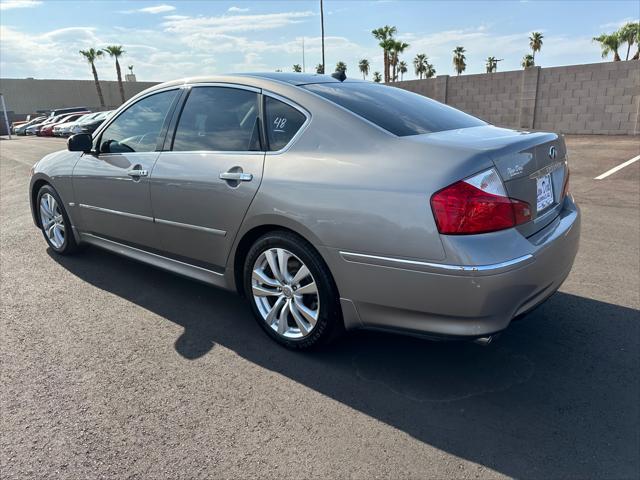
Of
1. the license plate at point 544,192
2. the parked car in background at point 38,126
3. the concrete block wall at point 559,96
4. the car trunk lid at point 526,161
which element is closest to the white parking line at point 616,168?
the concrete block wall at point 559,96

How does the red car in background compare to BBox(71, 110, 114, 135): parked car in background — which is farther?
the red car in background

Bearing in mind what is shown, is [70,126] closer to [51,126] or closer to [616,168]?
[51,126]

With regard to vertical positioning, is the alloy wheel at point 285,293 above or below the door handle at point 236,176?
below

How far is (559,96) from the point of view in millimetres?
20266

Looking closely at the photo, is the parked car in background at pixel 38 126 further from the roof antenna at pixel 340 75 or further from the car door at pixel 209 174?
the roof antenna at pixel 340 75

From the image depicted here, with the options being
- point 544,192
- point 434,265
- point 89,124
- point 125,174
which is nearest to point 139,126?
point 125,174

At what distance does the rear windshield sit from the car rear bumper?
2.55 ft

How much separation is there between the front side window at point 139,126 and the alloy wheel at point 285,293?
4.63ft

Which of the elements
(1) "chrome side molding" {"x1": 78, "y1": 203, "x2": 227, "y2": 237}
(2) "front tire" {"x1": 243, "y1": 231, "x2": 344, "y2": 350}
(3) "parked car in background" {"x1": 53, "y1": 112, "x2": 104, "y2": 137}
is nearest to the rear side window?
(2) "front tire" {"x1": 243, "y1": 231, "x2": 344, "y2": 350}

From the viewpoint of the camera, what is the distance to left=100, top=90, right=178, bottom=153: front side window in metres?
3.71

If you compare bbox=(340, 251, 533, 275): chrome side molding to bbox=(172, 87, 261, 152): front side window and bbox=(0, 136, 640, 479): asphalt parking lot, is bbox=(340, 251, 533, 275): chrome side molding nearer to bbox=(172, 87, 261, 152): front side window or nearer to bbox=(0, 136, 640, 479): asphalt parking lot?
bbox=(0, 136, 640, 479): asphalt parking lot

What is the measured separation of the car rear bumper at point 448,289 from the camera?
2.28m

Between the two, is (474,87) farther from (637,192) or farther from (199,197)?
(199,197)

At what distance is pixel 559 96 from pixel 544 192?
67.0ft
